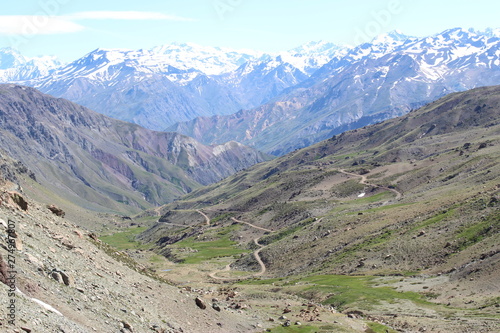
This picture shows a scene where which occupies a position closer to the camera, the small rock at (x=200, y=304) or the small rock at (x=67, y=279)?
the small rock at (x=67, y=279)

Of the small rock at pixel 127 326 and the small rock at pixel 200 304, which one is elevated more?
the small rock at pixel 127 326

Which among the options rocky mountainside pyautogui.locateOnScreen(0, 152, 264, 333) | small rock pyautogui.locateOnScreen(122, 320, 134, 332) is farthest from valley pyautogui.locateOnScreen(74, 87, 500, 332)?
small rock pyautogui.locateOnScreen(122, 320, 134, 332)

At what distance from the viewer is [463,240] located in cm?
10112

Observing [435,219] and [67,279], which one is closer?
[67,279]

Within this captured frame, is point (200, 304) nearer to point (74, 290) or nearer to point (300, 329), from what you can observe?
point (300, 329)

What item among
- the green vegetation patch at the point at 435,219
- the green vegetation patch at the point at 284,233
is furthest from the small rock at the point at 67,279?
the green vegetation patch at the point at 284,233

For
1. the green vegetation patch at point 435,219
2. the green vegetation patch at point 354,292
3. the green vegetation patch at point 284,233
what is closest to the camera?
the green vegetation patch at point 354,292

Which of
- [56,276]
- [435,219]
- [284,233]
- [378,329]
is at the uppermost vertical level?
[56,276]

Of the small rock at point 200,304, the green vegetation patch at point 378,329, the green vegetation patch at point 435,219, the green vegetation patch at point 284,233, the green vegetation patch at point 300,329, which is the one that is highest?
the green vegetation patch at point 435,219

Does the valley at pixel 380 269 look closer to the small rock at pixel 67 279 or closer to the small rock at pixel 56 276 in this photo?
the small rock at pixel 67 279

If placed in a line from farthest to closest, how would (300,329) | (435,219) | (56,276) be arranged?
(435,219) < (300,329) < (56,276)

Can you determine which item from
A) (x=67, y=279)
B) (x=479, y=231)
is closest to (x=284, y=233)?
(x=479, y=231)

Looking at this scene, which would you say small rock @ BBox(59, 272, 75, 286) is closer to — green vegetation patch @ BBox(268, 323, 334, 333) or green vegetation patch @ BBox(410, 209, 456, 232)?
green vegetation patch @ BBox(268, 323, 334, 333)

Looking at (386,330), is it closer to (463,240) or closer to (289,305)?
(289,305)
